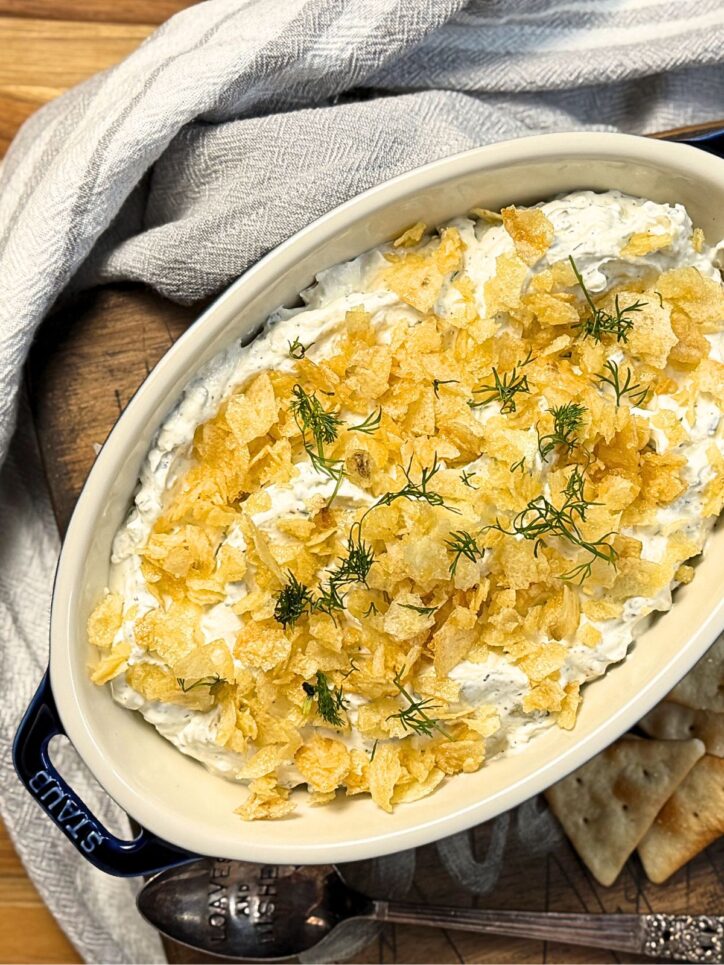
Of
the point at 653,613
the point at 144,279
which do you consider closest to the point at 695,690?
the point at 653,613

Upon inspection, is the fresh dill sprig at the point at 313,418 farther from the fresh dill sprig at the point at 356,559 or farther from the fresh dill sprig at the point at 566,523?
the fresh dill sprig at the point at 566,523

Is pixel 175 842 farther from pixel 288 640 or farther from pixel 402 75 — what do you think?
pixel 402 75

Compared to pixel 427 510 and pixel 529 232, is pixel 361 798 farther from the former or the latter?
pixel 529 232

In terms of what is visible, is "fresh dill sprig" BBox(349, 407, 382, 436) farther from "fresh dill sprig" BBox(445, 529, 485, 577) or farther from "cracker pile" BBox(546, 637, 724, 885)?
"cracker pile" BBox(546, 637, 724, 885)

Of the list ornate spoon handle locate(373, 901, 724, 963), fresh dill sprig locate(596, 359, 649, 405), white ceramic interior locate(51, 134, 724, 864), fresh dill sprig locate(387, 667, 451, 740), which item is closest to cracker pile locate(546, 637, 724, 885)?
ornate spoon handle locate(373, 901, 724, 963)

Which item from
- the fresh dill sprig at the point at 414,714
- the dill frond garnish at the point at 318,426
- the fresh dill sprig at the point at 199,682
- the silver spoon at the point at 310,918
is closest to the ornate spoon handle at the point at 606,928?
the silver spoon at the point at 310,918
